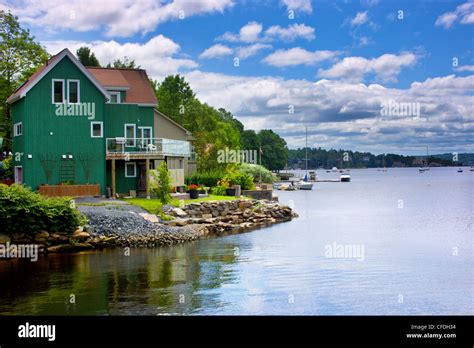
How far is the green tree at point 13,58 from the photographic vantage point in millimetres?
50219

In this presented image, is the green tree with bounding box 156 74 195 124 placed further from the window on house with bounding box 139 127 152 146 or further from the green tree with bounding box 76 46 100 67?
the window on house with bounding box 139 127 152 146

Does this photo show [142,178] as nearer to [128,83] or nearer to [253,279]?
[128,83]

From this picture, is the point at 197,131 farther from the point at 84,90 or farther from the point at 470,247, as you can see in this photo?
the point at 470,247

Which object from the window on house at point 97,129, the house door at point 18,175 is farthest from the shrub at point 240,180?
the house door at point 18,175

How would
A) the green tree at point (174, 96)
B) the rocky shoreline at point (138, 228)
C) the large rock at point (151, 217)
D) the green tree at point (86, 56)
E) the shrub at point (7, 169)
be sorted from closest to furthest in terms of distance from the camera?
1. the rocky shoreline at point (138, 228)
2. the large rock at point (151, 217)
3. the shrub at point (7, 169)
4. the green tree at point (86, 56)
5. the green tree at point (174, 96)

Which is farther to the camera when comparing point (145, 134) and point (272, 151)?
point (272, 151)

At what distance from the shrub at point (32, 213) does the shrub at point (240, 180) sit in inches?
1160

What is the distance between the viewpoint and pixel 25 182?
40.8 meters

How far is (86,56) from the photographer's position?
7669 centimetres

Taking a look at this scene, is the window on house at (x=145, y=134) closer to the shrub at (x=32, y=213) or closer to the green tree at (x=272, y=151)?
the shrub at (x=32, y=213)

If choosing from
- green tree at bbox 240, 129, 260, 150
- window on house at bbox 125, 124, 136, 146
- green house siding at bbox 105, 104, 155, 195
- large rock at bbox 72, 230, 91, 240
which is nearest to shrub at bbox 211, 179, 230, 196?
green house siding at bbox 105, 104, 155, 195

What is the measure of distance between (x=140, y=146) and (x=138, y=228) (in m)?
12.3

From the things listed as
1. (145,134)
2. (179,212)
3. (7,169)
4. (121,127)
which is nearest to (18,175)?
(7,169)
